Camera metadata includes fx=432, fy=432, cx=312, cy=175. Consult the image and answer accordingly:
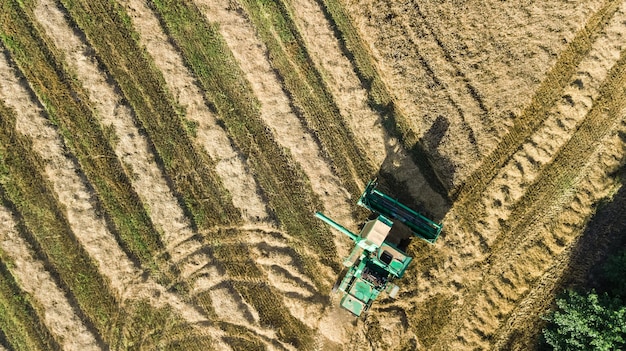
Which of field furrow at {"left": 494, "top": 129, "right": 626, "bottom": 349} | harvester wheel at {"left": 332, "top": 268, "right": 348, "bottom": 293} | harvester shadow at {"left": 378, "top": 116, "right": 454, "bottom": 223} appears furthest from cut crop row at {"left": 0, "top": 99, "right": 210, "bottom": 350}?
field furrow at {"left": 494, "top": 129, "right": 626, "bottom": 349}

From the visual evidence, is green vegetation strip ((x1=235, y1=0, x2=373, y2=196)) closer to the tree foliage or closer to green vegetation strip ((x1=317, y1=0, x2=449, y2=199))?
green vegetation strip ((x1=317, y1=0, x2=449, y2=199))

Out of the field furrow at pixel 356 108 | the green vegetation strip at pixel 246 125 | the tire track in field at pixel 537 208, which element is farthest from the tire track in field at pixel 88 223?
the tire track in field at pixel 537 208

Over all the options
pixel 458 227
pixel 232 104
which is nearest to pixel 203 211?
pixel 232 104

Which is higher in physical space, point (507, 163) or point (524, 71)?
point (524, 71)

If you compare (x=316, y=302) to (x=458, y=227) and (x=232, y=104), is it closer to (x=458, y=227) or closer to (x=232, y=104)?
(x=458, y=227)

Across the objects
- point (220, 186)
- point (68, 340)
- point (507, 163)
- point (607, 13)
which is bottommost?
point (68, 340)

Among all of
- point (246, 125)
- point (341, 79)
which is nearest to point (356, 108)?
point (341, 79)
